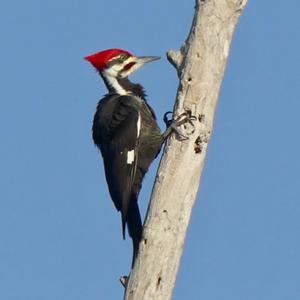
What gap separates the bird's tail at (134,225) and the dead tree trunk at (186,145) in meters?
0.20

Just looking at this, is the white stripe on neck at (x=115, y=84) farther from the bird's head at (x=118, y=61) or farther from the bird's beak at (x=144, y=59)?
the bird's beak at (x=144, y=59)

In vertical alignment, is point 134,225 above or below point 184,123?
below

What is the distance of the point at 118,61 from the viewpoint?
6.68 metres

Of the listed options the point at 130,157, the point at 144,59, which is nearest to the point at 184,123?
the point at 130,157

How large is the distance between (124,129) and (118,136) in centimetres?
8

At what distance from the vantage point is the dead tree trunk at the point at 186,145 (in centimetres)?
484

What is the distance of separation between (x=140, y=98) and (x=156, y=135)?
1.35ft

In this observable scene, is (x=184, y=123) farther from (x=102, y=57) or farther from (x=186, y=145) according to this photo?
(x=102, y=57)

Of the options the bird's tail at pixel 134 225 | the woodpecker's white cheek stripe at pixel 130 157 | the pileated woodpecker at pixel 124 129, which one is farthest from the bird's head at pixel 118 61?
the bird's tail at pixel 134 225

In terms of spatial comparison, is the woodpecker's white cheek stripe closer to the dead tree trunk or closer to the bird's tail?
the bird's tail

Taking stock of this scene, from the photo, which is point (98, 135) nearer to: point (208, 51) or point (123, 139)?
point (123, 139)

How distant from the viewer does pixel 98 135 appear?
6441 millimetres

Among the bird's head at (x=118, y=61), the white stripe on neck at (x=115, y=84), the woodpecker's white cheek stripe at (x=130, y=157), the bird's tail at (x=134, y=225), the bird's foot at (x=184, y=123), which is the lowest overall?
the bird's tail at (x=134, y=225)

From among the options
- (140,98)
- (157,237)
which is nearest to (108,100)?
(140,98)
